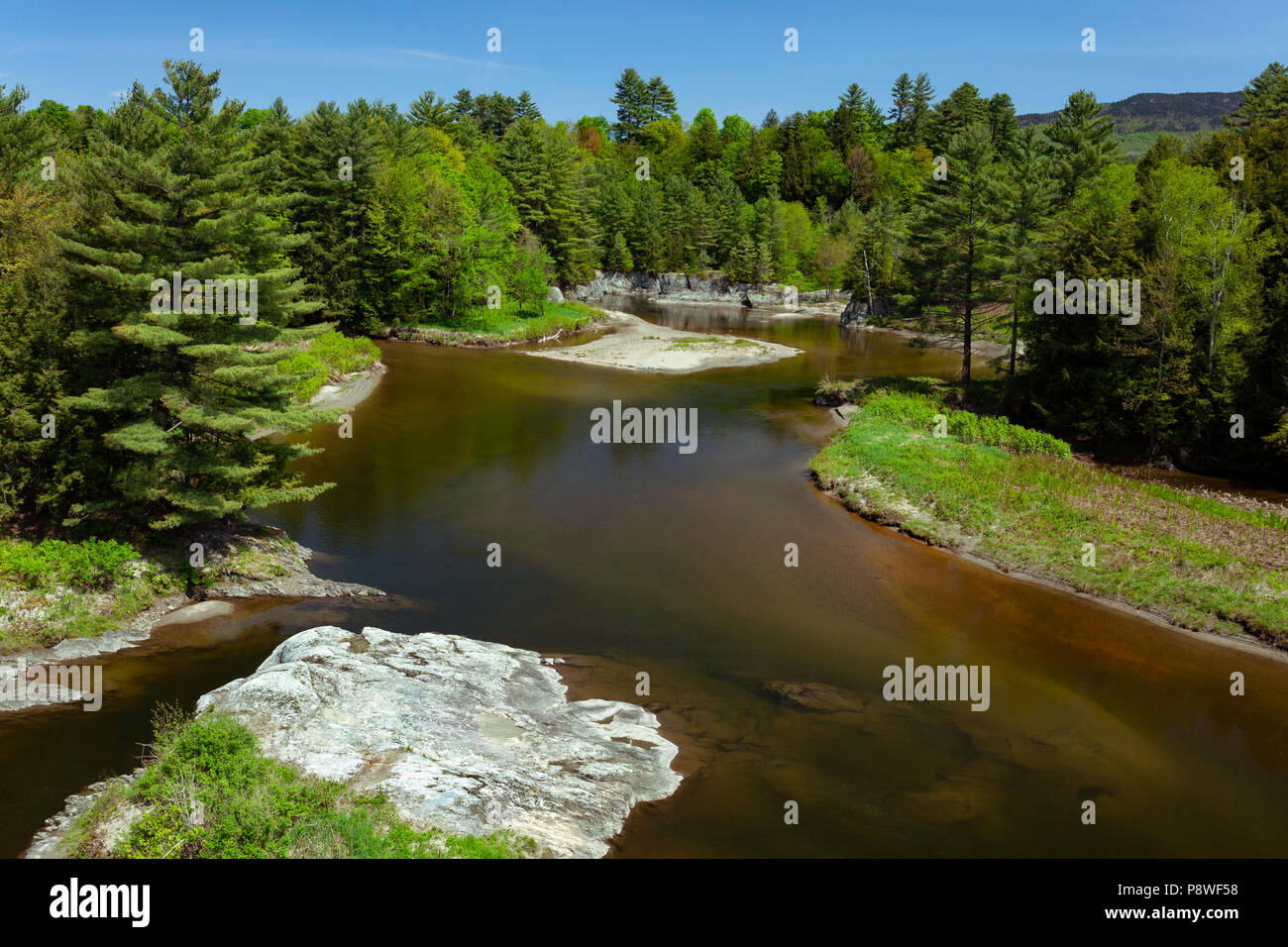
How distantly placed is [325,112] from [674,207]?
53287mm

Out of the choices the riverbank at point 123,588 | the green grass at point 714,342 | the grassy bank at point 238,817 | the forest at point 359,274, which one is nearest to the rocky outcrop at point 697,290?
the forest at point 359,274

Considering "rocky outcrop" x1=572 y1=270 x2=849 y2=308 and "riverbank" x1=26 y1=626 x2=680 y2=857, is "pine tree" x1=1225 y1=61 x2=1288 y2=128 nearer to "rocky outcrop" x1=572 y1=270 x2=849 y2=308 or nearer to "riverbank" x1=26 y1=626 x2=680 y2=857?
"rocky outcrop" x1=572 y1=270 x2=849 y2=308

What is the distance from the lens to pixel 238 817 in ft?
34.2

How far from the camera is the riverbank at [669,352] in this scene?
183 ft

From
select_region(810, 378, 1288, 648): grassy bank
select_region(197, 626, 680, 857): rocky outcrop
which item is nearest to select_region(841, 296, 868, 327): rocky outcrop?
select_region(810, 378, 1288, 648): grassy bank

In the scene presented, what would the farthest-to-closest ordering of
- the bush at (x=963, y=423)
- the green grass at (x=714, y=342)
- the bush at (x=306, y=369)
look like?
1. the green grass at (x=714, y=342)
2. the bush at (x=306, y=369)
3. the bush at (x=963, y=423)

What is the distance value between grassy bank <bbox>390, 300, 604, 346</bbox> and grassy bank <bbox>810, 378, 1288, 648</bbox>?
35061mm

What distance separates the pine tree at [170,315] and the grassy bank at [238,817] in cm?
1043

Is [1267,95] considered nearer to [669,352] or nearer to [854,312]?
[854,312]

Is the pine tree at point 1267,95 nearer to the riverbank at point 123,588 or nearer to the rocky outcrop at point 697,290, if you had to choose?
the rocky outcrop at point 697,290

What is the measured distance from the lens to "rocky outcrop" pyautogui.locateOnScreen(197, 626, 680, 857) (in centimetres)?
1216

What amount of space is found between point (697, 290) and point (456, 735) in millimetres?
94214
